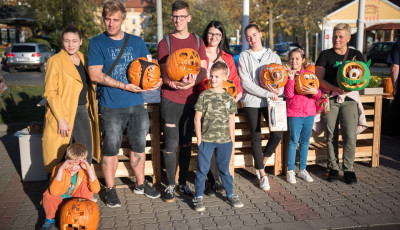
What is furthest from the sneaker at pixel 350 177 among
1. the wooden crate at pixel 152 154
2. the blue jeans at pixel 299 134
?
the wooden crate at pixel 152 154

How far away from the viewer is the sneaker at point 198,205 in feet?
15.8

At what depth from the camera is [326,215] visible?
15.5 ft

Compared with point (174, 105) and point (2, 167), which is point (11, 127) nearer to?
point (2, 167)

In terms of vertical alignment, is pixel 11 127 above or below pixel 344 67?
below

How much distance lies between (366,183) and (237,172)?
192 centimetres

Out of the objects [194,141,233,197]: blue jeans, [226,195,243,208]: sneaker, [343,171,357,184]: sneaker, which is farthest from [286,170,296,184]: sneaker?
[194,141,233,197]: blue jeans

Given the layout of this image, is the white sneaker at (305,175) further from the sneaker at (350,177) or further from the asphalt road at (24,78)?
the asphalt road at (24,78)

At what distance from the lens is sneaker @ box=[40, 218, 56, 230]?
168 inches

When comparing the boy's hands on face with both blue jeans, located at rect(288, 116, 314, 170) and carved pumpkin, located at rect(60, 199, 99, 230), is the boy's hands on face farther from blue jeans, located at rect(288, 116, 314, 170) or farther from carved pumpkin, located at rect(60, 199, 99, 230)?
carved pumpkin, located at rect(60, 199, 99, 230)

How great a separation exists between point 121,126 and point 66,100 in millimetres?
715

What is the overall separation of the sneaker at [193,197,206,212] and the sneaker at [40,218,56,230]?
163 centimetres

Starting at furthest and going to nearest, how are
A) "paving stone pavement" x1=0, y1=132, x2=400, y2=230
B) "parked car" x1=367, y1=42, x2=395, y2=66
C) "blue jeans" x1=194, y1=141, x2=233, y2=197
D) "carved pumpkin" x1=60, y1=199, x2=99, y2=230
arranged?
"parked car" x1=367, y1=42, x2=395, y2=66 → "blue jeans" x1=194, y1=141, x2=233, y2=197 → "paving stone pavement" x1=0, y1=132, x2=400, y2=230 → "carved pumpkin" x1=60, y1=199, x2=99, y2=230

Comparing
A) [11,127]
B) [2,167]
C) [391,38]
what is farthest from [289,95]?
[391,38]

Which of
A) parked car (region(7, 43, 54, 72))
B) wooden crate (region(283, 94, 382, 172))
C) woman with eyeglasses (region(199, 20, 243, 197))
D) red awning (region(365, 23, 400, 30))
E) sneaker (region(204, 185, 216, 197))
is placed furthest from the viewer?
red awning (region(365, 23, 400, 30))
